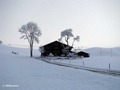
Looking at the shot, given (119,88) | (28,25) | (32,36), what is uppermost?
(28,25)

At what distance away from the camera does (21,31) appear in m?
46.6

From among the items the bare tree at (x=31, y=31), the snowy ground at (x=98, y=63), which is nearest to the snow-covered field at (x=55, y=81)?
the snowy ground at (x=98, y=63)

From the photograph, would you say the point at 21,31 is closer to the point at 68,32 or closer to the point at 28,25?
the point at 28,25

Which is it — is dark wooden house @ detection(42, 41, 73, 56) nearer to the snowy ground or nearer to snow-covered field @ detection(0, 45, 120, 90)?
the snowy ground

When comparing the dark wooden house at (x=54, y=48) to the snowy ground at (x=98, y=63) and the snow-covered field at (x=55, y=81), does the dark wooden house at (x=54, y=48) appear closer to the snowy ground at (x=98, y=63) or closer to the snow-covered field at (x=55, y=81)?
the snowy ground at (x=98, y=63)

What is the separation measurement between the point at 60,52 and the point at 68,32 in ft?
37.6

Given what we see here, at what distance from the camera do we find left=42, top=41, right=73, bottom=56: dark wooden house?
167ft

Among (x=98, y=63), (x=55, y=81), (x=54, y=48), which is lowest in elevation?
(x=98, y=63)

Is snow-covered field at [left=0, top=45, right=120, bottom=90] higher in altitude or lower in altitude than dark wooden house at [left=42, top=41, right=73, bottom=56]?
lower

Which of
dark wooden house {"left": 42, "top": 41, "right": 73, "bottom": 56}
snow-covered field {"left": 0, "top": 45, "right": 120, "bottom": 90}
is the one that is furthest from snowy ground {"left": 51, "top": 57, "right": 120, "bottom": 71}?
dark wooden house {"left": 42, "top": 41, "right": 73, "bottom": 56}

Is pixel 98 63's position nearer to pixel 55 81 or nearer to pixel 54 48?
pixel 55 81

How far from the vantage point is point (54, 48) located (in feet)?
170

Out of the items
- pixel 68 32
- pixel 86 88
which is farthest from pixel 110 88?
pixel 68 32

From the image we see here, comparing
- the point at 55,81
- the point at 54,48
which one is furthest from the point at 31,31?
the point at 55,81
